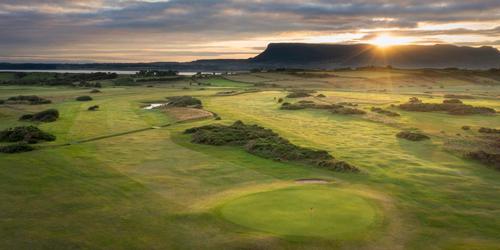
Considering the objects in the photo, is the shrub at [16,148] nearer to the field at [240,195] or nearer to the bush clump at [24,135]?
the field at [240,195]

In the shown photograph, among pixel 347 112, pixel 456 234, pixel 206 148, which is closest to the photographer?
pixel 456 234

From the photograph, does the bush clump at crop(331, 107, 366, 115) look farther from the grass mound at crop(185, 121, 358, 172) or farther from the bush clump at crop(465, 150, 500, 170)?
the bush clump at crop(465, 150, 500, 170)

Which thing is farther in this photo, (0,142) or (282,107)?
(282,107)

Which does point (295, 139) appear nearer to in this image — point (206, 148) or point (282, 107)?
point (206, 148)

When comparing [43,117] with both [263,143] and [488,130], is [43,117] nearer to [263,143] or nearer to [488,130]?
[263,143]

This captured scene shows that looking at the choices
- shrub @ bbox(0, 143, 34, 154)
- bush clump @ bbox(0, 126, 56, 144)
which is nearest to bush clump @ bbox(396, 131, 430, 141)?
bush clump @ bbox(0, 126, 56, 144)

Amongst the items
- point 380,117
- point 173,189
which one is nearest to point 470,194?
point 173,189
